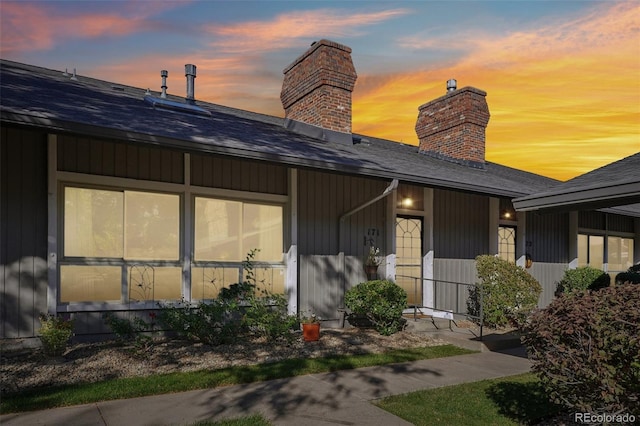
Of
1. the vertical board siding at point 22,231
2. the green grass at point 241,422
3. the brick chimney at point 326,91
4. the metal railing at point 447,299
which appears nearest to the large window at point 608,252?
the metal railing at point 447,299

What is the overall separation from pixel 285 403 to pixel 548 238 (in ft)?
39.2

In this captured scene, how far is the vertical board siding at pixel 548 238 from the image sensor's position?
13.7 metres

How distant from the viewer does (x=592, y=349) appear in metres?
3.66

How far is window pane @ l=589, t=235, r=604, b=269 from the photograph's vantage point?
15828 mm

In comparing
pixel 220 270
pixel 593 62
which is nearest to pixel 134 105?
pixel 220 270

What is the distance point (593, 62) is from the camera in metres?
9.67

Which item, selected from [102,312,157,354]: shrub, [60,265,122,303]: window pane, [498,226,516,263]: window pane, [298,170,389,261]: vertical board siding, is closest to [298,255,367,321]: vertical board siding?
[298,170,389,261]: vertical board siding

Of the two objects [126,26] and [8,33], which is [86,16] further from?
[8,33]

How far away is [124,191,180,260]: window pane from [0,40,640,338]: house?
2 cm

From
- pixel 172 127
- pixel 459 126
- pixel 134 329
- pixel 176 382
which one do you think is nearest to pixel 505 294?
pixel 459 126

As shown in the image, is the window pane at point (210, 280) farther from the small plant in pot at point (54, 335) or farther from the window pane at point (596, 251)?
the window pane at point (596, 251)

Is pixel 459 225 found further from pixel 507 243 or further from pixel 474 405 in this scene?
pixel 474 405

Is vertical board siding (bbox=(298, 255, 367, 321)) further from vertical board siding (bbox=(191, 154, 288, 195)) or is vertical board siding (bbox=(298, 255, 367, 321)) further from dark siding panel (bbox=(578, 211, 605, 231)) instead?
dark siding panel (bbox=(578, 211, 605, 231))

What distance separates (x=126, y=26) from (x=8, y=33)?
2038mm
